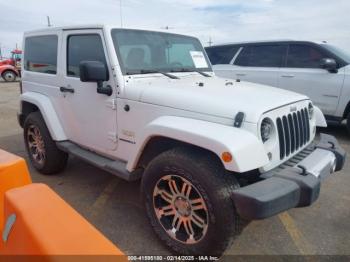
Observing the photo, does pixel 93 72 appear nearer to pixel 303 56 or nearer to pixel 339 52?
pixel 303 56

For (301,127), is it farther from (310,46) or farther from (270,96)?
(310,46)

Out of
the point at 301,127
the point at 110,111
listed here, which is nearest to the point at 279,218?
the point at 301,127

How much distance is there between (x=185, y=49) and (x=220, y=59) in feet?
12.7

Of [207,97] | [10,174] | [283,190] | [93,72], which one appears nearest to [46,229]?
[10,174]

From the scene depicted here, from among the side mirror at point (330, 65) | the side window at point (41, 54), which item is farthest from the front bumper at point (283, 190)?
the side mirror at point (330, 65)

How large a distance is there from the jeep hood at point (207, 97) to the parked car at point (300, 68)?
336 centimetres

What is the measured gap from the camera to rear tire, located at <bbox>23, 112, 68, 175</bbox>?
13.4ft

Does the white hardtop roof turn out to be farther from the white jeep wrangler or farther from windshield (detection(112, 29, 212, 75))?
windshield (detection(112, 29, 212, 75))

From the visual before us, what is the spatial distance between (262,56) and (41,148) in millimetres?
5009

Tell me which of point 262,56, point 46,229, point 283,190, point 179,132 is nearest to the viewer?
point 46,229

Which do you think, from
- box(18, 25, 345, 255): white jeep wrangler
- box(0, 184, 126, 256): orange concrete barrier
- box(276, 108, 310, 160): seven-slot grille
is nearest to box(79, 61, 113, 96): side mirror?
box(18, 25, 345, 255): white jeep wrangler

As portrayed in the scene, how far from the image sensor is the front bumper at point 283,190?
199cm

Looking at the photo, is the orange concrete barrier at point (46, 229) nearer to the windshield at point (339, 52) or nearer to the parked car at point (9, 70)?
the windshield at point (339, 52)

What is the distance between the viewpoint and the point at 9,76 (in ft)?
71.7
